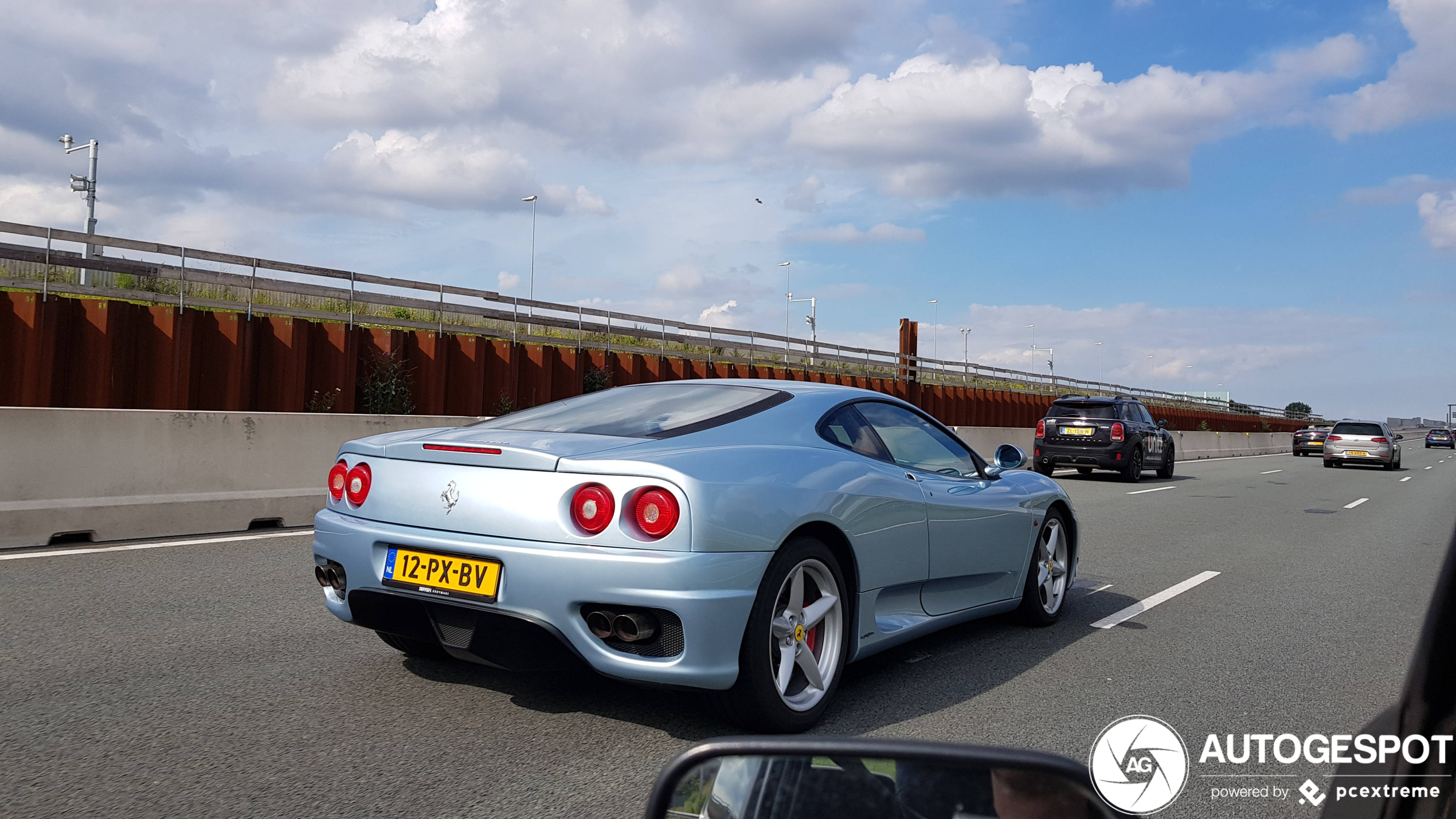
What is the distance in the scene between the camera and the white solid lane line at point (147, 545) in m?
7.50

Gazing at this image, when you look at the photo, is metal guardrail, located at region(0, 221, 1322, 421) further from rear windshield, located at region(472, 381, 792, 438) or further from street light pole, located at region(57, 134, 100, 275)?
street light pole, located at region(57, 134, 100, 275)

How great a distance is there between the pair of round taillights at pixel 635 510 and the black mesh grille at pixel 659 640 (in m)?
0.26

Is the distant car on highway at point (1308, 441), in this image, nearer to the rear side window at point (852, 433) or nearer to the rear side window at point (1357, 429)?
the rear side window at point (1357, 429)

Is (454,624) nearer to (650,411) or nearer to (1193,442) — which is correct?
(650,411)

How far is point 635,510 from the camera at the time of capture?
3.62 metres

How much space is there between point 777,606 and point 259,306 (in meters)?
12.2

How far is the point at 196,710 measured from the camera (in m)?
4.04

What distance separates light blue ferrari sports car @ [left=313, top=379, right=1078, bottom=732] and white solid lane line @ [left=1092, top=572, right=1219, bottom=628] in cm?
195

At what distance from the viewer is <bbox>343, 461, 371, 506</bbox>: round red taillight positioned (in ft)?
13.6

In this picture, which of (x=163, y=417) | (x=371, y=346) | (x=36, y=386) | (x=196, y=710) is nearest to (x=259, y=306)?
(x=371, y=346)

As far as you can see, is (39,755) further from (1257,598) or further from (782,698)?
(1257,598)

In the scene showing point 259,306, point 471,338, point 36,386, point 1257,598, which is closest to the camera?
point 1257,598

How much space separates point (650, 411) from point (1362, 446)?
31.9 m

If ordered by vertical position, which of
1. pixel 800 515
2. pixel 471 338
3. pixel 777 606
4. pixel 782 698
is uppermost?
pixel 471 338
